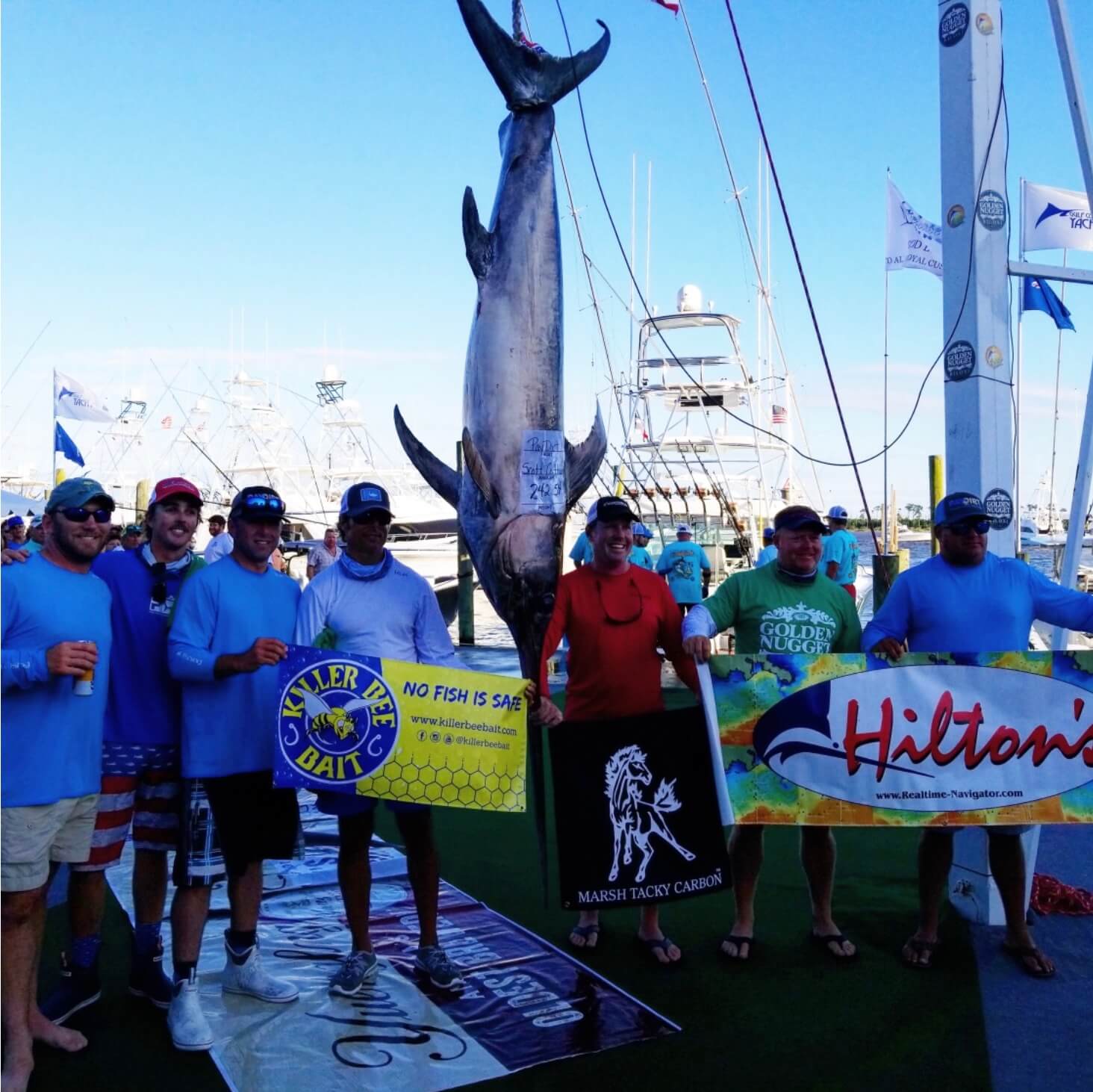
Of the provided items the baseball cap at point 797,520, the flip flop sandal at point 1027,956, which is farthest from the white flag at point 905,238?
the flip flop sandal at point 1027,956

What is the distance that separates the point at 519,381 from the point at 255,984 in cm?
179

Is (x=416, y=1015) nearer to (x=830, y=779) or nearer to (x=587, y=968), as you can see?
(x=587, y=968)

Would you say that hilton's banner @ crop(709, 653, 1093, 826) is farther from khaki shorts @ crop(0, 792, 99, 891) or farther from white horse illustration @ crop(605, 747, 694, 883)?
khaki shorts @ crop(0, 792, 99, 891)

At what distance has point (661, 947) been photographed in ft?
9.50

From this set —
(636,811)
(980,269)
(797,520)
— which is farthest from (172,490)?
(980,269)

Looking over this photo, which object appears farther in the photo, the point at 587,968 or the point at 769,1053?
the point at 587,968

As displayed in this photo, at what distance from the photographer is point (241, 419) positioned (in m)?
33.3

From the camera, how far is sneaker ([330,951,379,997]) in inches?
103

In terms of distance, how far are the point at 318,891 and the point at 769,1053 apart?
67.7 inches

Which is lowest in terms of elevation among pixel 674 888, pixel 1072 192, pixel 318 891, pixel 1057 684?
pixel 318 891

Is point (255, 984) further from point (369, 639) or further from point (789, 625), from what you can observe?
point (789, 625)

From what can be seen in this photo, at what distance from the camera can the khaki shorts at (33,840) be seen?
6.89 ft

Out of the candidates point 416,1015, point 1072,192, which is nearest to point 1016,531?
point 416,1015

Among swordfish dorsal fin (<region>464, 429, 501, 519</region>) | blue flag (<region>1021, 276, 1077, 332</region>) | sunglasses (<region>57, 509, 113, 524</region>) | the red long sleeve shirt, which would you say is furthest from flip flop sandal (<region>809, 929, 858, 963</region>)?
blue flag (<region>1021, 276, 1077, 332</region>)
